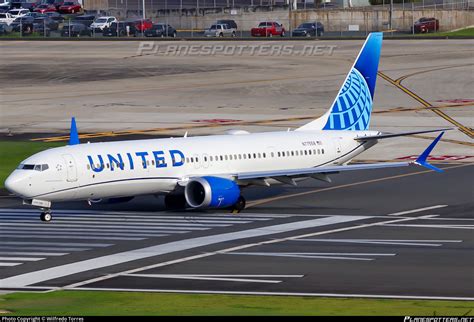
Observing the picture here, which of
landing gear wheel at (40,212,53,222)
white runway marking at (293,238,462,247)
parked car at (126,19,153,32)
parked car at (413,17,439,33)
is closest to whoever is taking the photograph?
white runway marking at (293,238,462,247)

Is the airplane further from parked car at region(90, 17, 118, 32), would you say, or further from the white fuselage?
parked car at region(90, 17, 118, 32)

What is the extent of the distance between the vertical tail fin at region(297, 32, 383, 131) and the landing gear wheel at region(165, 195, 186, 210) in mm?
8841

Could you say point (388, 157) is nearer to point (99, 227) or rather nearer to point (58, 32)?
point (99, 227)

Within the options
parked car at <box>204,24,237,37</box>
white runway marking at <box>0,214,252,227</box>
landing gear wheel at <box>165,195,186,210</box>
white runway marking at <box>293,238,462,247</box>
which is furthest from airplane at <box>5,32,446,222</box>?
parked car at <box>204,24,237,37</box>

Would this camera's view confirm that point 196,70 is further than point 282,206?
Yes

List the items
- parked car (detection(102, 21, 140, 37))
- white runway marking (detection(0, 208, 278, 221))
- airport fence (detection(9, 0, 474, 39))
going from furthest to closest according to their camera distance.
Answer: parked car (detection(102, 21, 140, 37)) → airport fence (detection(9, 0, 474, 39)) → white runway marking (detection(0, 208, 278, 221))

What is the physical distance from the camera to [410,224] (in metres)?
54.4

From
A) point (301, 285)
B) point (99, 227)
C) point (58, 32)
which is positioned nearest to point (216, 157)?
point (99, 227)

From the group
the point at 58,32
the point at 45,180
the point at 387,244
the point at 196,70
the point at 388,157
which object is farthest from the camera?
the point at 58,32

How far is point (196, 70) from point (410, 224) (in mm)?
80962

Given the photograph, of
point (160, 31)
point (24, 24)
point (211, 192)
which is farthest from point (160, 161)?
point (24, 24)

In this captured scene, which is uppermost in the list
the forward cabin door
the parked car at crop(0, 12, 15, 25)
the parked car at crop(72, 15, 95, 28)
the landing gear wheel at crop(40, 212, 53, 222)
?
the parked car at crop(0, 12, 15, 25)

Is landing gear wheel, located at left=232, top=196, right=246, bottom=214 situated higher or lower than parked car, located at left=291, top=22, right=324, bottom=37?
lower

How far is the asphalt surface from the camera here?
135 ft
